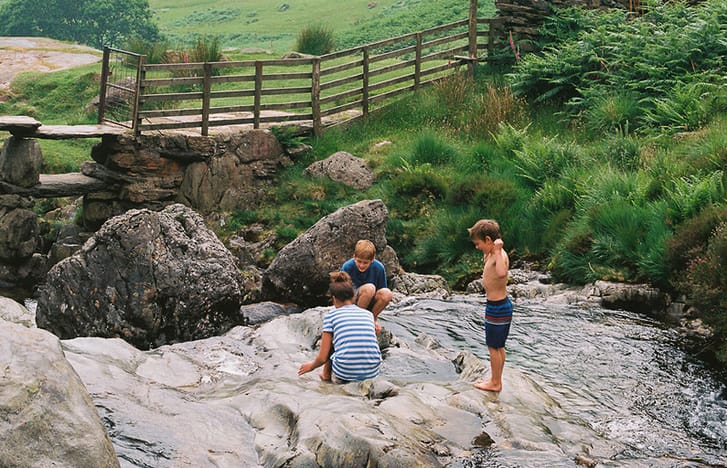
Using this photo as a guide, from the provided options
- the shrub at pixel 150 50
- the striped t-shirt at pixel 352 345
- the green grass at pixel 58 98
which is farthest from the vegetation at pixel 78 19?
the striped t-shirt at pixel 352 345

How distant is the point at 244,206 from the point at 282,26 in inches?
1300

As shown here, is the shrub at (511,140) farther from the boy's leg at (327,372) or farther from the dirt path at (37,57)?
the dirt path at (37,57)

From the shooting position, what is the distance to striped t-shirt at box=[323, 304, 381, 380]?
8.19 metres

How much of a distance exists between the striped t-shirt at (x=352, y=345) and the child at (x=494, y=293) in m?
1.07

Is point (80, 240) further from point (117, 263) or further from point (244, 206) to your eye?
point (117, 263)

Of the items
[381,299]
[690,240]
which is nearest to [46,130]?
[381,299]

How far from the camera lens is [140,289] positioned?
1195cm

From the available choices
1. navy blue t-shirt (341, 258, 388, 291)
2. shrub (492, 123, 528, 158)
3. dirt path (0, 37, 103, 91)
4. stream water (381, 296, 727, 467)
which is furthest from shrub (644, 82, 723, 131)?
dirt path (0, 37, 103, 91)

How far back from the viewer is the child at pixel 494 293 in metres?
8.23

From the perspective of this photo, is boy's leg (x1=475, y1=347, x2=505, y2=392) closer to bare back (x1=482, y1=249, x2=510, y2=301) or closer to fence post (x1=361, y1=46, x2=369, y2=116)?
bare back (x1=482, y1=249, x2=510, y2=301)

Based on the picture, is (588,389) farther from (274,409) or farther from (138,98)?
(138,98)

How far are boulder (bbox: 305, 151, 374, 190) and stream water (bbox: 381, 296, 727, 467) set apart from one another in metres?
5.87

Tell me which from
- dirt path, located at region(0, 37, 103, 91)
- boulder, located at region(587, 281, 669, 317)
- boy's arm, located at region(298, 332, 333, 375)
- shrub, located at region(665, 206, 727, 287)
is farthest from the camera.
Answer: dirt path, located at region(0, 37, 103, 91)

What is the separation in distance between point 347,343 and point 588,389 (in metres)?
2.86
